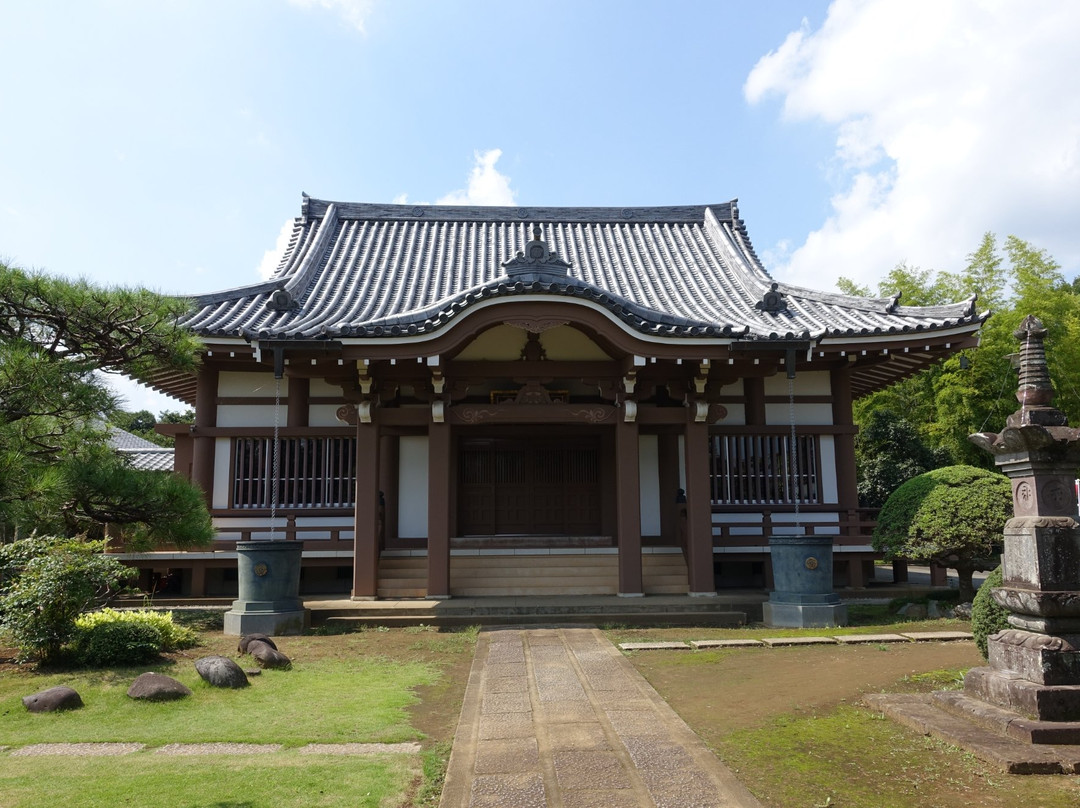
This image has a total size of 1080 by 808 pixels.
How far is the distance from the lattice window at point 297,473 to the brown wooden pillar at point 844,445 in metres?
8.56

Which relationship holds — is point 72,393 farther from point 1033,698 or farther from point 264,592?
point 1033,698

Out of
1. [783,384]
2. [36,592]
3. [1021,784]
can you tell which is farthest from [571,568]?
[1021,784]

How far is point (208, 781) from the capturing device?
4.15m

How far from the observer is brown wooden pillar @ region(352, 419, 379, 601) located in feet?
35.9

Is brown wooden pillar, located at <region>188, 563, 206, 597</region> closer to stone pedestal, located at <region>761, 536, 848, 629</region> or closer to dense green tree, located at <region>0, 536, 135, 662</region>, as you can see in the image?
dense green tree, located at <region>0, 536, 135, 662</region>

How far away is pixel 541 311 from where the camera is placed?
1049 cm

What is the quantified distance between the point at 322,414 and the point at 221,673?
7.04m

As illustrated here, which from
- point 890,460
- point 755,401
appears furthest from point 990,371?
point 755,401

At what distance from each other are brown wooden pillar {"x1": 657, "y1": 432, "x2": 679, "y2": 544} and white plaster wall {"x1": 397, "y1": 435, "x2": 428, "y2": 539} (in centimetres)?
432

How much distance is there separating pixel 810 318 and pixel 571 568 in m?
6.19

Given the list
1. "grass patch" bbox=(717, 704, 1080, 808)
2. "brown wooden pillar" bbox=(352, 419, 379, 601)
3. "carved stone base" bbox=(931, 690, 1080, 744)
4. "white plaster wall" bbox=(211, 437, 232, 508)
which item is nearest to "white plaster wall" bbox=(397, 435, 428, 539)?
"brown wooden pillar" bbox=(352, 419, 379, 601)

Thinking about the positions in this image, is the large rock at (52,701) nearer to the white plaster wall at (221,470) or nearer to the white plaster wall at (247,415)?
the white plaster wall at (221,470)

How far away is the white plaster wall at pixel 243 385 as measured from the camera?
12914 mm

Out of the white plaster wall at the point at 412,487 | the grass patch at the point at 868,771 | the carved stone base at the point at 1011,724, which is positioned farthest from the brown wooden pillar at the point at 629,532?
the carved stone base at the point at 1011,724
